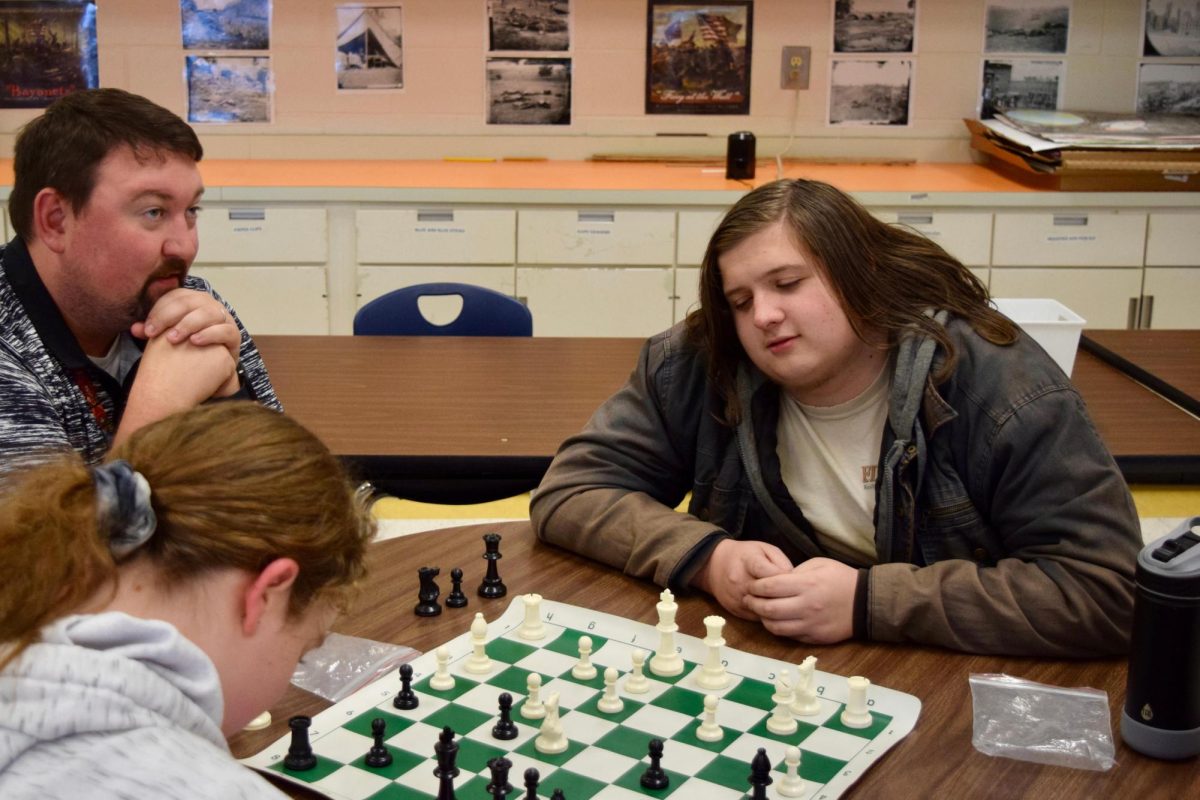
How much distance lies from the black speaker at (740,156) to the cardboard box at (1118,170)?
953 mm

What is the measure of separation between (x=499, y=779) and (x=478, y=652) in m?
0.35

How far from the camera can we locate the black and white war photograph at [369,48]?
5.23m

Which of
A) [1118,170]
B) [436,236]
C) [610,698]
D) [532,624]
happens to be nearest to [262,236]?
[436,236]

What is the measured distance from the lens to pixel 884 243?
1.97m

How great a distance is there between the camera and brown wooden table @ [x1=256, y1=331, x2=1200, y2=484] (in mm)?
2396

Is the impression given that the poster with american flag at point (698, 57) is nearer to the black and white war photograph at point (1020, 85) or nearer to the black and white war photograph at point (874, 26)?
the black and white war photograph at point (874, 26)

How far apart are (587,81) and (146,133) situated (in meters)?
3.50

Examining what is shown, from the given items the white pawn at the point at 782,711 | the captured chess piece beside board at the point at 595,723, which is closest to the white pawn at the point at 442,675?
the captured chess piece beside board at the point at 595,723

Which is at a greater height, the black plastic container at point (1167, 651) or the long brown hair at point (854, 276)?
the long brown hair at point (854, 276)

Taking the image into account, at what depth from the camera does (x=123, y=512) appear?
1010 millimetres

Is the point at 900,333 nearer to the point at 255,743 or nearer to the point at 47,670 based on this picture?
the point at 255,743

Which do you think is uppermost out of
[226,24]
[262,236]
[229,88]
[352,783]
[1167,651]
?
[226,24]

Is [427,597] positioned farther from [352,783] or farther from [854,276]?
[854,276]

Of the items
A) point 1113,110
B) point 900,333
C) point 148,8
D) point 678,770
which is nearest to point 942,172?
point 1113,110
